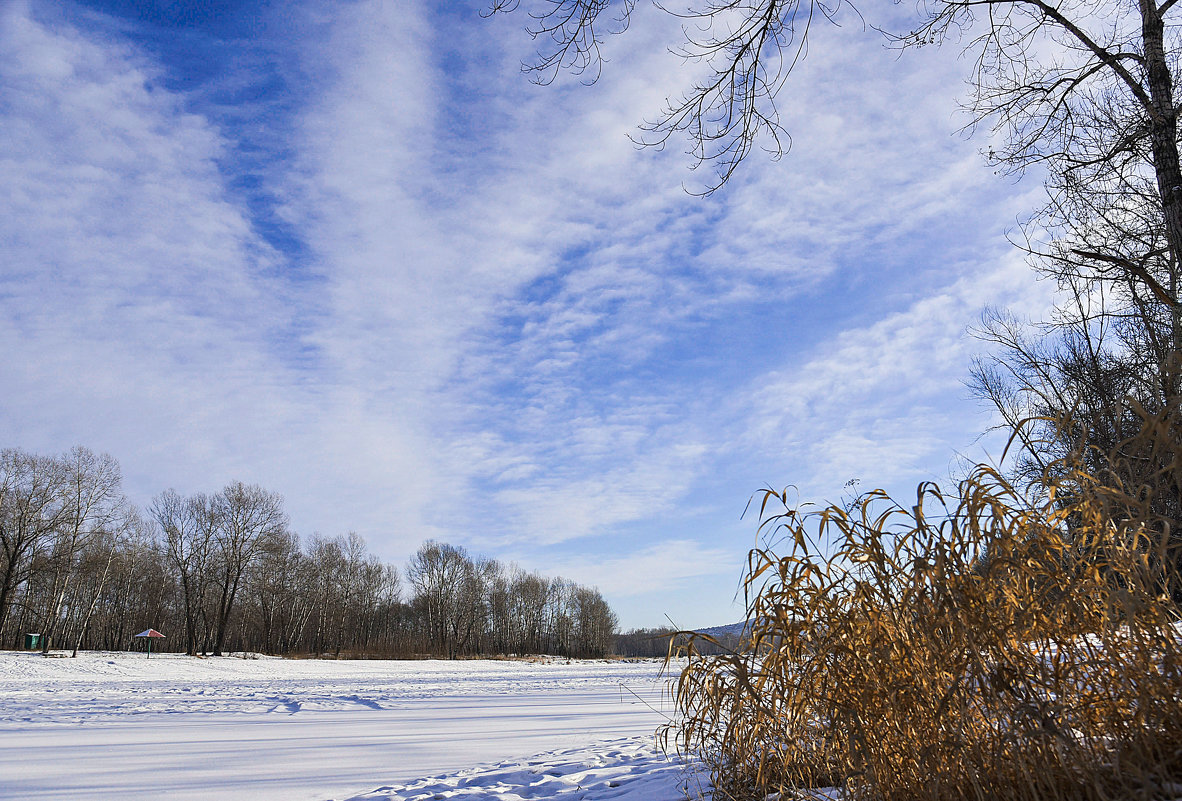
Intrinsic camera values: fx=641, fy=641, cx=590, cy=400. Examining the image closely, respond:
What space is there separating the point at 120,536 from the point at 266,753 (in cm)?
4140

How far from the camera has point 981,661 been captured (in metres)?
1.43

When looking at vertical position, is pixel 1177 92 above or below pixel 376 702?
above

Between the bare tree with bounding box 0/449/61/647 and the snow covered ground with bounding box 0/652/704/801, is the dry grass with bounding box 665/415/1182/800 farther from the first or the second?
the bare tree with bounding box 0/449/61/647

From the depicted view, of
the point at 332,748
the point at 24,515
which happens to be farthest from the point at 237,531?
the point at 332,748

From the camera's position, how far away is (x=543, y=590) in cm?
6350

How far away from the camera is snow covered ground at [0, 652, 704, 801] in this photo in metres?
3.47

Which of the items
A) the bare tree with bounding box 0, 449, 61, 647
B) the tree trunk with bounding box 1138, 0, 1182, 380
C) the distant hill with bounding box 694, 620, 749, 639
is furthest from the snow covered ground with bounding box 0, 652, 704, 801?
the bare tree with bounding box 0, 449, 61, 647

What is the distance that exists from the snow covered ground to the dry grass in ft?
1.68

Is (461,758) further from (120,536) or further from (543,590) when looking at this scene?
(543,590)

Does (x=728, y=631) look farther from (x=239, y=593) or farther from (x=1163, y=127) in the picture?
(x=239, y=593)

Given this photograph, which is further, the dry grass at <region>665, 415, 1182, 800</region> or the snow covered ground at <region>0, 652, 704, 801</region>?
the snow covered ground at <region>0, 652, 704, 801</region>

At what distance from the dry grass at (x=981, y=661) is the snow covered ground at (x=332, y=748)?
0.51 meters

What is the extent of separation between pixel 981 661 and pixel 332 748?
5.18 metres

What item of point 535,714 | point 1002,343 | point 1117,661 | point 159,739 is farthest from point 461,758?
point 1002,343
